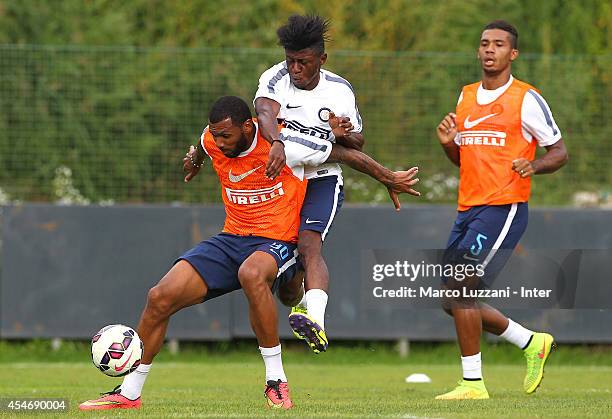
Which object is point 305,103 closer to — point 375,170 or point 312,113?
point 312,113

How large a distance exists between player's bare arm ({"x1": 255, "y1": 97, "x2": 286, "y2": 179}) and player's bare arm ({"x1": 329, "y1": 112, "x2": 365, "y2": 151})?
18.2 inches

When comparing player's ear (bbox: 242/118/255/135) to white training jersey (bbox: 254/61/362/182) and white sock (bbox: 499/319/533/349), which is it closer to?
white training jersey (bbox: 254/61/362/182)

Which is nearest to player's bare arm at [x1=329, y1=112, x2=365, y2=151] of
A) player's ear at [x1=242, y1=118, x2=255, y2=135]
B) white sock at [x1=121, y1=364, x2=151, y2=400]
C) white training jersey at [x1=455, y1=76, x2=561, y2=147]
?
player's ear at [x1=242, y1=118, x2=255, y2=135]

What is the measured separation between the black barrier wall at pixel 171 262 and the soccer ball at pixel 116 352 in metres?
5.79

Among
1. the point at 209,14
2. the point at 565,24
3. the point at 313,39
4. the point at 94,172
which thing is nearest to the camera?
the point at 313,39

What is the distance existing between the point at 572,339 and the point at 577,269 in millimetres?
782

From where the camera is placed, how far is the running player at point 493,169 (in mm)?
10648

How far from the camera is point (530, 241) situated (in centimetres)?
1520

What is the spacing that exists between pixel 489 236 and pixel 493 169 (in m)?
0.52

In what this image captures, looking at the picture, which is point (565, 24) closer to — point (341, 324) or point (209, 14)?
point (209, 14)

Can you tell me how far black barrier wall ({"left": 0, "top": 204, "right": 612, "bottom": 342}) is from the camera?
15.2m

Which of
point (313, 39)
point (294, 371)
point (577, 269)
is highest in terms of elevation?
point (313, 39)

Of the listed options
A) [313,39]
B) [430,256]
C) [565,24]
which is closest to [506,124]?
[313,39]

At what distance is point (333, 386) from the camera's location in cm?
1284
